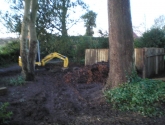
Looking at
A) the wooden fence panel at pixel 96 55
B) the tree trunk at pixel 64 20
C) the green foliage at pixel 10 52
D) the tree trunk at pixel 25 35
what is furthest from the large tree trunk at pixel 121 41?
the green foliage at pixel 10 52

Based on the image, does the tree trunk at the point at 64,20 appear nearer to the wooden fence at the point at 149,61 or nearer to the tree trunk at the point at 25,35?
the tree trunk at the point at 25,35

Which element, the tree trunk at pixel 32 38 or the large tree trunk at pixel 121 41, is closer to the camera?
the large tree trunk at pixel 121 41

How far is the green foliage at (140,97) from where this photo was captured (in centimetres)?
387

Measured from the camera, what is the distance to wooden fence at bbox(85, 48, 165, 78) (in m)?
7.36

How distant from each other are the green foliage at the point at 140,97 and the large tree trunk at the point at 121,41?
1.07 ft

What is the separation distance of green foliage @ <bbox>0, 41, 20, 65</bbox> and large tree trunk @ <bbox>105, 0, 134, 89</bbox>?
11.9 metres

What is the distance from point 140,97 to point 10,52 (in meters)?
13.8

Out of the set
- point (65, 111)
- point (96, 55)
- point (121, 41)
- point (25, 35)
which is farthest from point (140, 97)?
A: point (96, 55)

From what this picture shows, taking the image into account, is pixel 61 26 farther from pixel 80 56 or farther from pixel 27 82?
pixel 27 82

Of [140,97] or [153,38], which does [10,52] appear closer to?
[153,38]

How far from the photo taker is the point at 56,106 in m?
4.44

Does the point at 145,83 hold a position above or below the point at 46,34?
below

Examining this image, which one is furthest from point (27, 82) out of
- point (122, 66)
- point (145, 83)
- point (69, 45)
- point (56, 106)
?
point (69, 45)

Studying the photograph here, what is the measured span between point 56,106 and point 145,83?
7.48 ft
